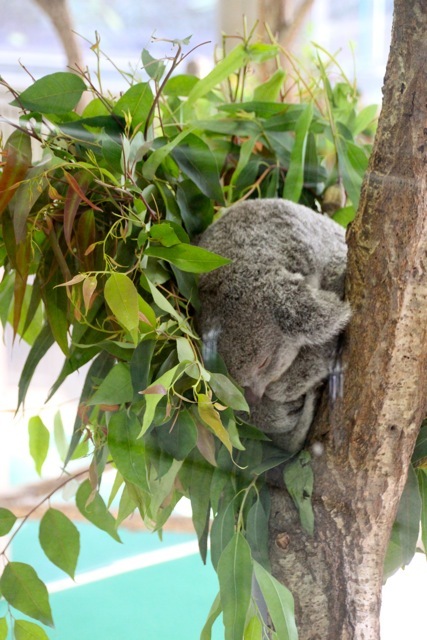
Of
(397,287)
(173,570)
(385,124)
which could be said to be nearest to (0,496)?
(173,570)

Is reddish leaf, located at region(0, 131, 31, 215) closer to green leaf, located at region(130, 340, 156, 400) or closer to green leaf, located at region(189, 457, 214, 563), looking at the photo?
green leaf, located at region(130, 340, 156, 400)

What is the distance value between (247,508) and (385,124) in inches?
25.7

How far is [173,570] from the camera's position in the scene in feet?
3.80

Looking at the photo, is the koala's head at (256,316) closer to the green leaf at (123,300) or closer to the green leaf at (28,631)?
the green leaf at (123,300)

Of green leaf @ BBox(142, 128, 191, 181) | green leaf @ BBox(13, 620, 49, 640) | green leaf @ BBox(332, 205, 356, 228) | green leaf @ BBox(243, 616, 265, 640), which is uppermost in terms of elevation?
green leaf @ BBox(142, 128, 191, 181)

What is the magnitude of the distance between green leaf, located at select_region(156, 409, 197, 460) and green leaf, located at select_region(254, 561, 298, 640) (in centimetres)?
25

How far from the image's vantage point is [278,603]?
102cm

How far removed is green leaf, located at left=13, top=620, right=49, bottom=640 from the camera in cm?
106

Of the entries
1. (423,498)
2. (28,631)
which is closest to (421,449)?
(423,498)

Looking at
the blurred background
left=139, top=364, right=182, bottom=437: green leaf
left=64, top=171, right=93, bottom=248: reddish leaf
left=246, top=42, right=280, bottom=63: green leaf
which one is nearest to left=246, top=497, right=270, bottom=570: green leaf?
the blurred background

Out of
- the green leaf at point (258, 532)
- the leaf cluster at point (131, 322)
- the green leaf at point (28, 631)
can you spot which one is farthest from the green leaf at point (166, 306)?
the green leaf at point (28, 631)

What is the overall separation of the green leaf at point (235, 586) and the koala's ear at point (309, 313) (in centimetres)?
37

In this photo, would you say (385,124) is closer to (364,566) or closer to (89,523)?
(364,566)

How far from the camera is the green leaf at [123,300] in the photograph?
83 centimetres
